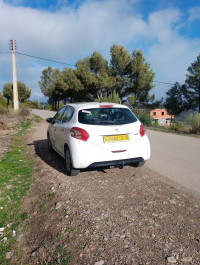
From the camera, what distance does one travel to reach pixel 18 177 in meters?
5.08

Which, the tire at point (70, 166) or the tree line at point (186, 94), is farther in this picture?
the tree line at point (186, 94)

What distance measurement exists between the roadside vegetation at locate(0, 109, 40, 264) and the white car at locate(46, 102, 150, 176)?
3.72 ft

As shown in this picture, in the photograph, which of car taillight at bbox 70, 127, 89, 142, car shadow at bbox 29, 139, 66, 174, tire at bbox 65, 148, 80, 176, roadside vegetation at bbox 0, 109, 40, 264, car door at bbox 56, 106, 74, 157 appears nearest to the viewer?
roadside vegetation at bbox 0, 109, 40, 264

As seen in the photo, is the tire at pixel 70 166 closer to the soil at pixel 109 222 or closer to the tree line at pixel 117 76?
the soil at pixel 109 222

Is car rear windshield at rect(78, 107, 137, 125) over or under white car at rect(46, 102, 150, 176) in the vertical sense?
over

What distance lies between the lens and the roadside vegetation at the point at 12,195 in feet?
9.55

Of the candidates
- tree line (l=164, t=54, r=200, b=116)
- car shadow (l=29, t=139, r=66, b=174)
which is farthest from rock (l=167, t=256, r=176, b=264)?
tree line (l=164, t=54, r=200, b=116)

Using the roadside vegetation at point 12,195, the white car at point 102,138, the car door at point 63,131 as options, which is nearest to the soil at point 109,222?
the roadside vegetation at point 12,195

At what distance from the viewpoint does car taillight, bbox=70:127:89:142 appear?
4203 mm

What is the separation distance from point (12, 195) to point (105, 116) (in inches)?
94.3

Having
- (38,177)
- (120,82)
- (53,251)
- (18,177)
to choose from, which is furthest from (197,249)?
(120,82)

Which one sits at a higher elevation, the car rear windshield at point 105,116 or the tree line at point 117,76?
the tree line at point 117,76

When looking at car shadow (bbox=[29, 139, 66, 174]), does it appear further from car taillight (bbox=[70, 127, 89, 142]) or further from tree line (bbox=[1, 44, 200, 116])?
tree line (bbox=[1, 44, 200, 116])

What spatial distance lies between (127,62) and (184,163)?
31478mm
